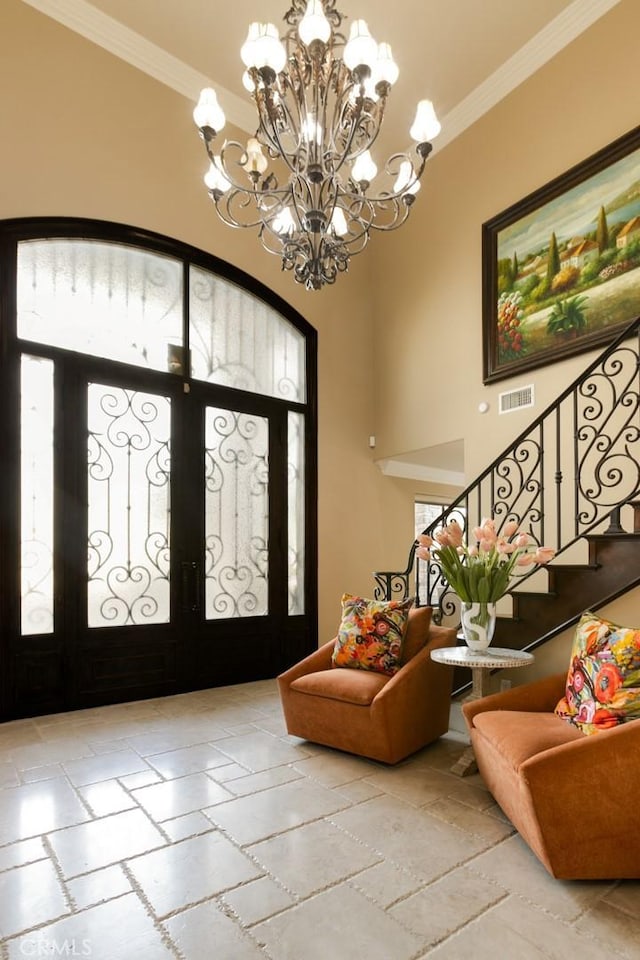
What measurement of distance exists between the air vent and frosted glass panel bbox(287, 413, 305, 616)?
6.94ft

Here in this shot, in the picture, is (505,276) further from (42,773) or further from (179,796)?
(42,773)

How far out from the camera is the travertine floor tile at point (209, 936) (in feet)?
5.66

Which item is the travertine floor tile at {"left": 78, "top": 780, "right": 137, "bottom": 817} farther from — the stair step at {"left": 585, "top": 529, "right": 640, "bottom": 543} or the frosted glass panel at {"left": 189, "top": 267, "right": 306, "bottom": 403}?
the frosted glass panel at {"left": 189, "top": 267, "right": 306, "bottom": 403}

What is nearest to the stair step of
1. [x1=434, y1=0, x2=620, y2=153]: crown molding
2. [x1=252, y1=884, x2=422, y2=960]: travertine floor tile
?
[x1=252, y1=884, x2=422, y2=960]: travertine floor tile

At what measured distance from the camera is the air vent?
505cm

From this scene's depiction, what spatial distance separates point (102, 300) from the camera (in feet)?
15.8

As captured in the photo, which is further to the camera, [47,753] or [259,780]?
[47,753]

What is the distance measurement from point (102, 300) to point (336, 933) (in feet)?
15.4

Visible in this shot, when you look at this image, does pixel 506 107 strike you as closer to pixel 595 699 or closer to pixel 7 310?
pixel 7 310

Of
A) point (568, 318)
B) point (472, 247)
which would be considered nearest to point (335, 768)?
point (568, 318)

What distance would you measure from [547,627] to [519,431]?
2.07m

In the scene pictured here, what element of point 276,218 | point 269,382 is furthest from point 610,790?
point 269,382

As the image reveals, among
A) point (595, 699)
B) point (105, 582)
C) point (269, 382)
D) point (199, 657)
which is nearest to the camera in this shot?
point (595, 699)

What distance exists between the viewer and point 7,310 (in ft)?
14.0
